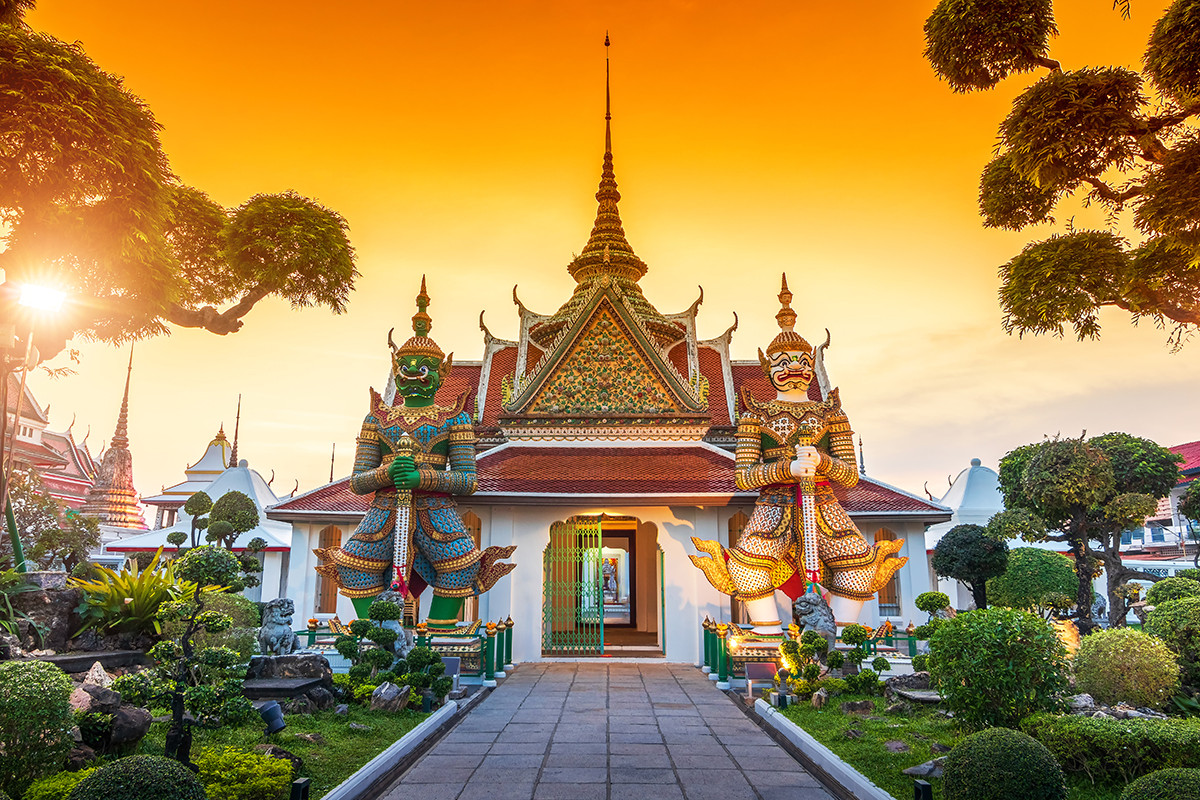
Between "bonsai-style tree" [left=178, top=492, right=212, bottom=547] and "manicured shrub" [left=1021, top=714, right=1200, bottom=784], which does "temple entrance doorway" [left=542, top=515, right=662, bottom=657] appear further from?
"bonsai-style tree" [left=178, top=492, right=212, bottom=547]

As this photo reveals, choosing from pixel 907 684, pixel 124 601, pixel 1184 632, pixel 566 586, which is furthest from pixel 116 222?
pixel 1184 632

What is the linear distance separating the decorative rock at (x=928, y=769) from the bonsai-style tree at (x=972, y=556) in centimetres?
771

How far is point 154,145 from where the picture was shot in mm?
6621

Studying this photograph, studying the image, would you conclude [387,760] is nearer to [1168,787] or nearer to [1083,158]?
[1168,787]

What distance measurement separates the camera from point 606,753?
6.09m

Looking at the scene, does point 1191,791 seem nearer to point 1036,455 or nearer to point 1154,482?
point 1036,455

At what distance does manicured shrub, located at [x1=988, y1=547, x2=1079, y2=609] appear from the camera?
11688 millimetres

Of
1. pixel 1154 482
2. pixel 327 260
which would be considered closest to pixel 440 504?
pixel 327 260

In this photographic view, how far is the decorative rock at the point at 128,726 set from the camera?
16.4 feet

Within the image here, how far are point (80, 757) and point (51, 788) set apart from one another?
2.52 ft

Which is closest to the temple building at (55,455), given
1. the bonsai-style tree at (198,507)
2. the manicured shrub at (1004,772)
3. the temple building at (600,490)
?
the bonsai-style tree at (198,507)

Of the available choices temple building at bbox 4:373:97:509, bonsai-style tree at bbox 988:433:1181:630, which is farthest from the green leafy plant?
temple building at bbox 4:373:97:509

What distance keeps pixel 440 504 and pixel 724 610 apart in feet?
→ 16.6

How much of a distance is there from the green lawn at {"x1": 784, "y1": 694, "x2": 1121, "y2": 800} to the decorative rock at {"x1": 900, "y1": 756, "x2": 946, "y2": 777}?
6cm
